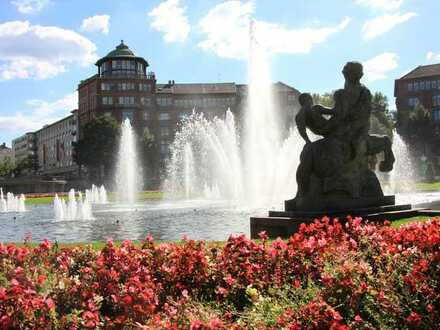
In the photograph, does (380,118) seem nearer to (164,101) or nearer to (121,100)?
(164,101)

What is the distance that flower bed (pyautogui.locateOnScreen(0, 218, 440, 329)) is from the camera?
14.6ft

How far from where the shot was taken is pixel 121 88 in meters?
98.8

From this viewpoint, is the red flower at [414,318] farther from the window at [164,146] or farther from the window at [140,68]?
the window at [140,68]

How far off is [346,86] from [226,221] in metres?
7.00

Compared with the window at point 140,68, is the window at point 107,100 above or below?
below

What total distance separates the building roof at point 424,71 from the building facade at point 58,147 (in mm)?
68591

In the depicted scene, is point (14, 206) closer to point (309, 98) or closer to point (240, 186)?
point (240, 186)

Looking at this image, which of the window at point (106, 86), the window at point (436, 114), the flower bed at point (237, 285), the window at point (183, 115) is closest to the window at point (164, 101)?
the window at point (183, 115)

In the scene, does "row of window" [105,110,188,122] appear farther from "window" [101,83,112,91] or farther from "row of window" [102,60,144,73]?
"row of window" [102,60,144,73]

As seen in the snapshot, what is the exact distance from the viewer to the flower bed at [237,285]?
175 inches

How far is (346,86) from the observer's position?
1266cm

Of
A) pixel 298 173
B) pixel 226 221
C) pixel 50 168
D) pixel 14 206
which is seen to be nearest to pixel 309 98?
pixel 298 173

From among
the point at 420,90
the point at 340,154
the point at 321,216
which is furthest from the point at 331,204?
the point at 420,90

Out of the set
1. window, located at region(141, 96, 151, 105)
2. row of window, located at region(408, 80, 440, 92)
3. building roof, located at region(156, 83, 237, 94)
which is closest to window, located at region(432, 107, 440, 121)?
row of window, located at region(408, 80, 440, 92)
